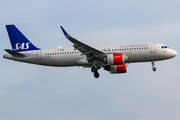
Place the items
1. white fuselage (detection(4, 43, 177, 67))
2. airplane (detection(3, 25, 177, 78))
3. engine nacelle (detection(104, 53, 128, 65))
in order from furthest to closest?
white fuselage (detection(4, 43, 177, 67)) → airplane (detection(3, 25, 177, 78)) → engine nacelle (detection(104, 53, 128, 65))

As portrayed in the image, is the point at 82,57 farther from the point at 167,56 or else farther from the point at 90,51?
the point at 167,56

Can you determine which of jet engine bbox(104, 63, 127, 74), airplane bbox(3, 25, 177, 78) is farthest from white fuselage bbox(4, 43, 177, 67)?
jet engine bbox(104, 63, 127, 74)

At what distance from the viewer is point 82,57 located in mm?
41906

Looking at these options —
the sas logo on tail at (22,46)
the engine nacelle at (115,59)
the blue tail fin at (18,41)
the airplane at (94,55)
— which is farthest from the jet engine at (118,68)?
the sas logo on tail at (22,46)

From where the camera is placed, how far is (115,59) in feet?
131

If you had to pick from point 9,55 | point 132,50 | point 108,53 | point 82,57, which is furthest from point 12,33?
point 132,50

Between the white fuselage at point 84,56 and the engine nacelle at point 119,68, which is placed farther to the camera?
the engine nacelle at point 119,68

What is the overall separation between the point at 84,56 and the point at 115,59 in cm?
453

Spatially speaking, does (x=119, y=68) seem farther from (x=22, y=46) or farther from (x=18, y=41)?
(x=18, y=41)

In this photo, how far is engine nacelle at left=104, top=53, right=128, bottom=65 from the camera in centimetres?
3972

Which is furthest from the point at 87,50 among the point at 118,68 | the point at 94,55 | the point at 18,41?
the point at 18,41

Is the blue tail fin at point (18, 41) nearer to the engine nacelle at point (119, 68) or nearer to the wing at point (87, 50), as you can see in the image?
the wing at point (87, 50)

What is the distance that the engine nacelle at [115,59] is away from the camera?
39.7 metres

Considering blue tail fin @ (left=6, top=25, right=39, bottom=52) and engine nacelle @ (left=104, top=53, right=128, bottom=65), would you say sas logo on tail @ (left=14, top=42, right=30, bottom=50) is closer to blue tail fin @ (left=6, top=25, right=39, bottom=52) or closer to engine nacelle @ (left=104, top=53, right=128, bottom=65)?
blue tail fin @ (left=6, top=25, right=39, bottom=52)
